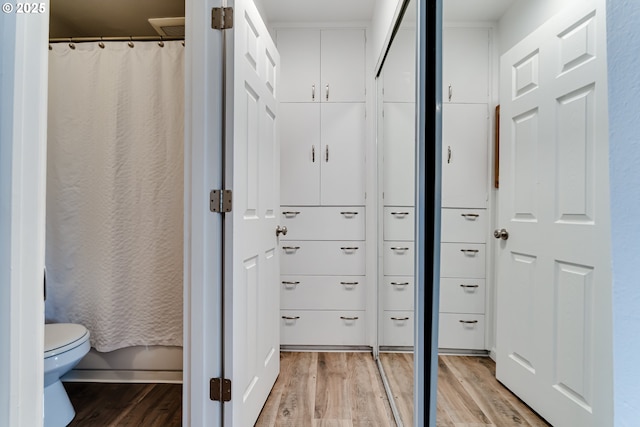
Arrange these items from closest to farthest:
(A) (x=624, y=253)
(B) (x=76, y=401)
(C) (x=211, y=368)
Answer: (A) (x=624, y=253) < (C) (x=211, y=368) < (B) (x=76, y=401)

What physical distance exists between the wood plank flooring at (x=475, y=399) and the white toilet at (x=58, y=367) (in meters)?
1.63

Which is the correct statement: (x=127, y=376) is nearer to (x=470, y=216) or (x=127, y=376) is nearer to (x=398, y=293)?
(x=398, y=293)

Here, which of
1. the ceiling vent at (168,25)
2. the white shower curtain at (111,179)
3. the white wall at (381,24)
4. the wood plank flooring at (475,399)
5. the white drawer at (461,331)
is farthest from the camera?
the ceiling vent at (168,25)

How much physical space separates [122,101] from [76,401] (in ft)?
5.53

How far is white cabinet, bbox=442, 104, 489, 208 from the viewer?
783mm

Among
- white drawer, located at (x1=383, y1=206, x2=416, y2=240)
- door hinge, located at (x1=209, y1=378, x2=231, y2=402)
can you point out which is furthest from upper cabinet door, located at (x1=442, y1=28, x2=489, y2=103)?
door hinge, located at (x1=209, y1=378, x2=231, y2=402)

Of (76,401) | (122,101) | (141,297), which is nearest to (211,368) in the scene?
(141,297)

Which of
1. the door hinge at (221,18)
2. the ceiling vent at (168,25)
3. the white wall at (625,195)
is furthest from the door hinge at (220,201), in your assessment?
the ceiling vent at (168,25)

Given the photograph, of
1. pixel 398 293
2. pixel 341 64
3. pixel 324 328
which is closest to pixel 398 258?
pixel 398 293

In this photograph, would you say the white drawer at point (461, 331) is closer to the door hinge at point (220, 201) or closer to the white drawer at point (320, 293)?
the door hinge at point (220, 201)

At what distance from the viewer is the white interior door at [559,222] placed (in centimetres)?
40

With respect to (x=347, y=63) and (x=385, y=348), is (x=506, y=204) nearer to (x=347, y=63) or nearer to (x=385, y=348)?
(x=385, y=348)

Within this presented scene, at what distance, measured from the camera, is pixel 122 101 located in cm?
195

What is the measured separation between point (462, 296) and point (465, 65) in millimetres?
617
